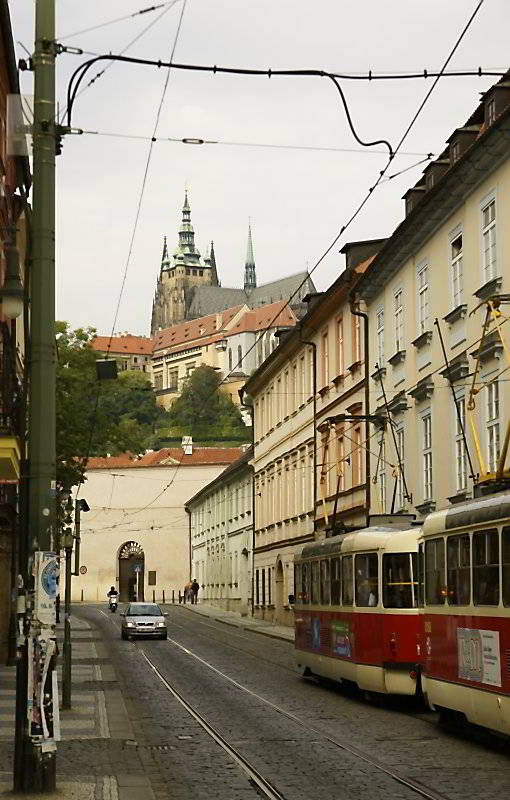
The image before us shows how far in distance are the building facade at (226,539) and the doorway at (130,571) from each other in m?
5.49

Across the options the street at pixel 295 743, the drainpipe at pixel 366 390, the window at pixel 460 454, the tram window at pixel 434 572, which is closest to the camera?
the street at pixel 295 743

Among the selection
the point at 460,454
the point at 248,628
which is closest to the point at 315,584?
the point at 460,454

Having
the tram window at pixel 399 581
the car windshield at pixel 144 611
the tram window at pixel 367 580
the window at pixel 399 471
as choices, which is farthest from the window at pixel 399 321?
the car windshield at pixel 144 611

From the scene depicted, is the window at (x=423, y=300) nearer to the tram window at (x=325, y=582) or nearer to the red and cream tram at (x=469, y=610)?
the tram window at (x=325, y=582)

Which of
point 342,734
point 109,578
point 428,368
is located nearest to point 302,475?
point 428,368

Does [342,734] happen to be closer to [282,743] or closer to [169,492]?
[282,743]

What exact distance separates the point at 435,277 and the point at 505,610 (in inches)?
703

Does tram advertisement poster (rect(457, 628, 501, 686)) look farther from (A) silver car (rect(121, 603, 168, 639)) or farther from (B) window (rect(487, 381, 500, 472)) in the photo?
(A) silver car (rect(121, 603, 168, 639))

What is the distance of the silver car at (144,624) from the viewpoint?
49.1 meters

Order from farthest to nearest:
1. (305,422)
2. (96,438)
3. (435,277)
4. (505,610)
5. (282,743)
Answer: (305,422) → (96,438) → (435,277) → (282,743) → (505,610)

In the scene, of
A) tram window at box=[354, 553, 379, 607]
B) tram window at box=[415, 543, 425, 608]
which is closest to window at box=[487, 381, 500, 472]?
tram window at box=[354, 553, 379, 607]

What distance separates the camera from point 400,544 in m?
21.4

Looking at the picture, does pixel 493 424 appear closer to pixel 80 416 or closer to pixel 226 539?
pixel 80 416

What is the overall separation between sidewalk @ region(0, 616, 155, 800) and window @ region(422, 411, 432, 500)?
807cm
